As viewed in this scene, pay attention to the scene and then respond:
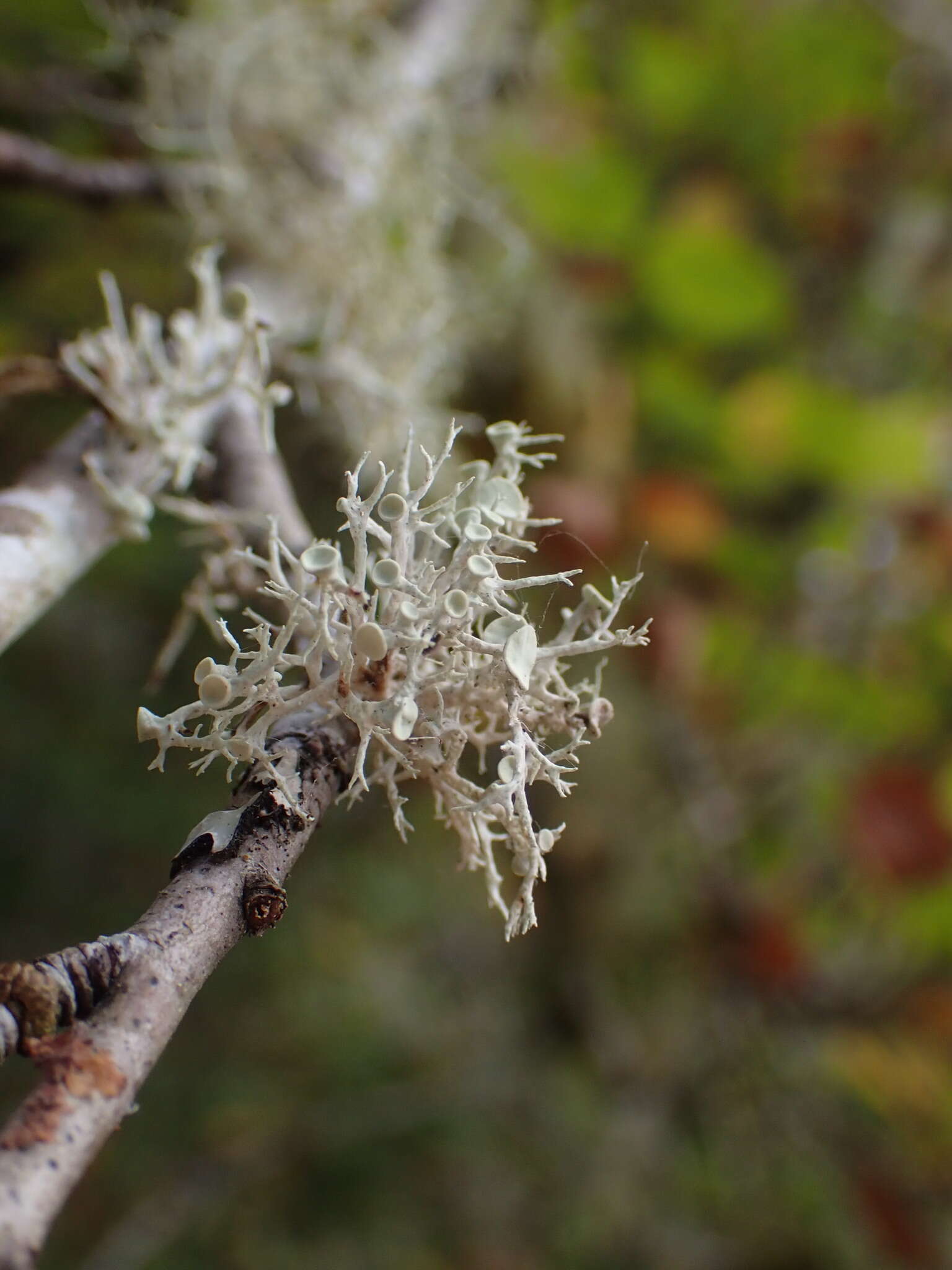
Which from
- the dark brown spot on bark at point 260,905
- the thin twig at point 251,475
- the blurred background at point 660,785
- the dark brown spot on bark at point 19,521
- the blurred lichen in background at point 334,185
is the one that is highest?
the blurred lichen in background at point 334,185

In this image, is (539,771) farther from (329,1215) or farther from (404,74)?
(329,1215)

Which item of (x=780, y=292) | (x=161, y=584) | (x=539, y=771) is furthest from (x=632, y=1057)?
(x=539, y=771)

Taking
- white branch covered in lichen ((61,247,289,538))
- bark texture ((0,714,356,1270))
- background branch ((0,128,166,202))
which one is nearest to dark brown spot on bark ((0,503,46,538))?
white branch covered in lichen ((61,247,289,538))

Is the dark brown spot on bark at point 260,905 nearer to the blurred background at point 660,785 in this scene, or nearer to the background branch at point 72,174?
the background branch at point 72,174

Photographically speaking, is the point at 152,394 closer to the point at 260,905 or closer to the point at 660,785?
the point at 260,905

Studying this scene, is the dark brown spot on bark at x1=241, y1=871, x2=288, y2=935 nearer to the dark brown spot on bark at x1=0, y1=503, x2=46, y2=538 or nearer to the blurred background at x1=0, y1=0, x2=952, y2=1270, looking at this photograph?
the dark brown spot on bark at x1=0, y1=503, x2=46, y2=538

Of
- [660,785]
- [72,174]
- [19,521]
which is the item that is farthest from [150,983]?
[660,785]

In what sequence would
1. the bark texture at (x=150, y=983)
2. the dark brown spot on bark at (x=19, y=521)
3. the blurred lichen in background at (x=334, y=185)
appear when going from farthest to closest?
the blurred lichen in background at (x=334, y=185) → the dark brown spot on bark at (x=19, y=521) → the bark texture at (x=150, y=983)

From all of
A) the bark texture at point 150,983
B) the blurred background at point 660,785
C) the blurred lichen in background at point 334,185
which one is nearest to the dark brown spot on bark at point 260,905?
the bark texture at point 150,983
